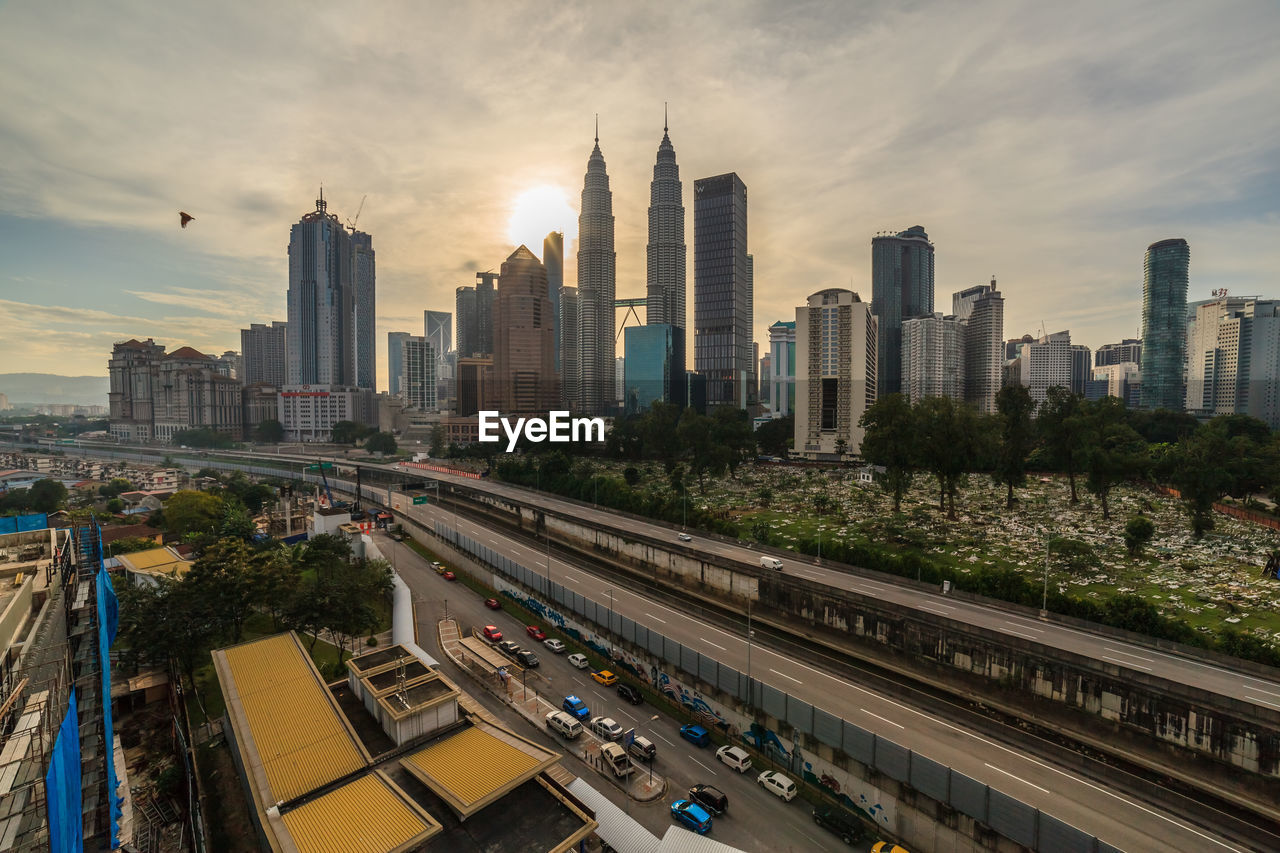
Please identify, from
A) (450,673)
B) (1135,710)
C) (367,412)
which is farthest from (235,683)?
(367,412)

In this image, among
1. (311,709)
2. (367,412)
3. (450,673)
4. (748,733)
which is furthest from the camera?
(367,412)

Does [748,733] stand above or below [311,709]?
below

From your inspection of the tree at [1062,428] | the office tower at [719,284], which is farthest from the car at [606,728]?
the office tower at [719,284]

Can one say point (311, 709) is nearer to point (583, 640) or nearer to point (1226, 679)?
point (583, 640)

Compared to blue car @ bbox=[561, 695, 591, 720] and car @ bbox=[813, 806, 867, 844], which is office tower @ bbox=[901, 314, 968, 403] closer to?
blue car @ bbox=[561, 695, 591, 720]

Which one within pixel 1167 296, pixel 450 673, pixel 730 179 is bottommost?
pixel 450 673

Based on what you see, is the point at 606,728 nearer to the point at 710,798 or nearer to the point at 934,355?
the point at 710,798
